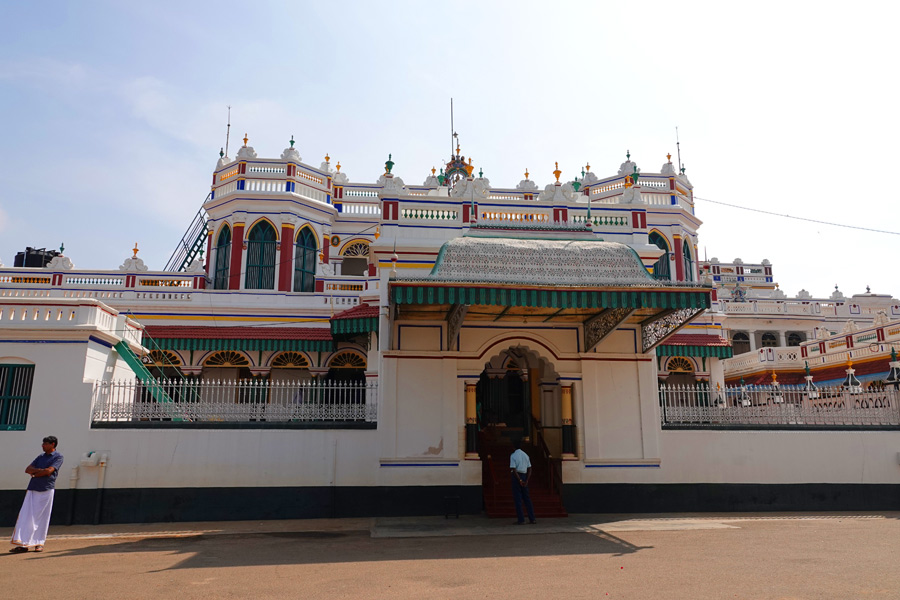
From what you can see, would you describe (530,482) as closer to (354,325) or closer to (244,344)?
(354,325)

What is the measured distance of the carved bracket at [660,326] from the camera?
12872mm

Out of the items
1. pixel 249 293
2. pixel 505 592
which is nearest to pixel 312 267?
pixel 249 293

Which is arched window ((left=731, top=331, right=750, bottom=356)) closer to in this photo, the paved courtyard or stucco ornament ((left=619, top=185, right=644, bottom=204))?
stucco ornament ((left=619, top=185, right=644, bottom=204))

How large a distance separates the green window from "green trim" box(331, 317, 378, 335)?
861 cm

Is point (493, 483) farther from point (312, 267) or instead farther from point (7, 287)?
point (7, 287)

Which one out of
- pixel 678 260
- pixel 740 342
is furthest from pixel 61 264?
pixel 740 342

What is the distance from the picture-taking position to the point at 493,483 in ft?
43.0

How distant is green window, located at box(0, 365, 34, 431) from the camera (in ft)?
38.7

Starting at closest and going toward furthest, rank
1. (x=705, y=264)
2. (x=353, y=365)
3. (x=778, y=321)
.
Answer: (x=353, y=365) → (x=778, y=321) → (x=705, y=264)

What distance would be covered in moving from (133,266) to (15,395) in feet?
42.7

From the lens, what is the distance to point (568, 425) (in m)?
13.2

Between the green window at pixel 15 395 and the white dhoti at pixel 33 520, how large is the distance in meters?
2.94

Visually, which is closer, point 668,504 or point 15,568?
point 15,568

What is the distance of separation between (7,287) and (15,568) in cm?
1818
